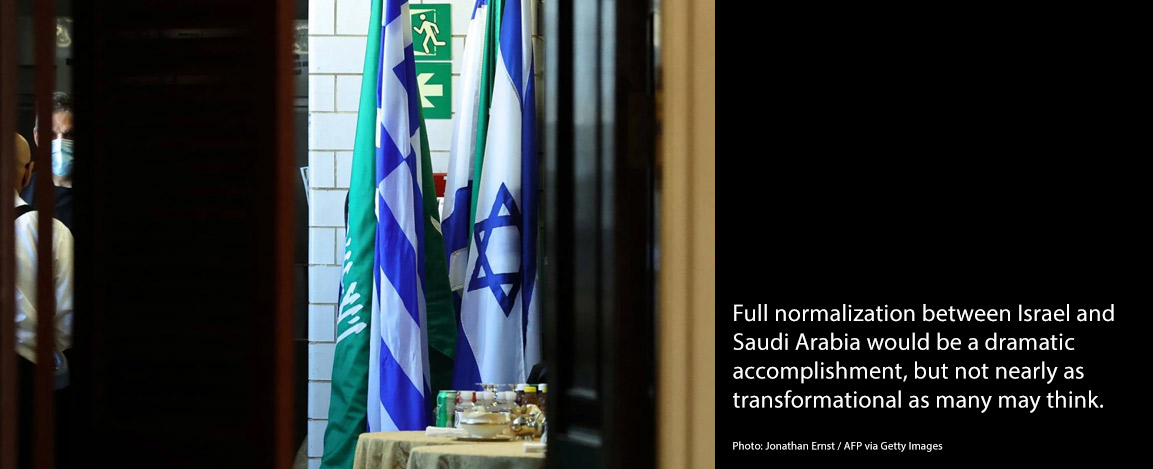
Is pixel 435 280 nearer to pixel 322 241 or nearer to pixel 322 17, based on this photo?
pixel 322 241

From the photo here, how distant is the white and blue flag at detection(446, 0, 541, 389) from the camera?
3711mm

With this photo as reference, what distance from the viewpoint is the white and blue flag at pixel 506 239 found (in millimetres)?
3711

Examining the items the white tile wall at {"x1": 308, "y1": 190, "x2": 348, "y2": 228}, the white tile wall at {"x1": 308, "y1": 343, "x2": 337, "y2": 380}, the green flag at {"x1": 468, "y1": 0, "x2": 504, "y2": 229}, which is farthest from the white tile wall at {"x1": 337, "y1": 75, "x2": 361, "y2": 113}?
the white tile wall at {"x1": 308, "y1": 343, "x2": 337, "y2": 380}

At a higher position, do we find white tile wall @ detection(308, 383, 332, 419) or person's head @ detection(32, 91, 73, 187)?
person's head @ detection(32, 91, 73, 187)

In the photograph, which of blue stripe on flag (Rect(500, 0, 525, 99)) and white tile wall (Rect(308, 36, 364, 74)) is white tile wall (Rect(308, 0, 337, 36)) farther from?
blue stripe on flag (Rect(500, 0, 525, 99))

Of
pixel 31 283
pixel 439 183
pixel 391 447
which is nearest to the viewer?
pixel 31 283

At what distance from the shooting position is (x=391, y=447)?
270cm

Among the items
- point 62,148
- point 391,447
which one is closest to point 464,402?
point 391,447

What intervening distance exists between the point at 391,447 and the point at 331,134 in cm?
178

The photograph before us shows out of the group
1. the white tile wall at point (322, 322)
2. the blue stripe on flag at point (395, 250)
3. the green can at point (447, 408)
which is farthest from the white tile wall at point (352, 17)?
the green can at point (447, 408)

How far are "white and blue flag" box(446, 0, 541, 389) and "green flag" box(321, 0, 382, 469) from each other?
0.31 m
